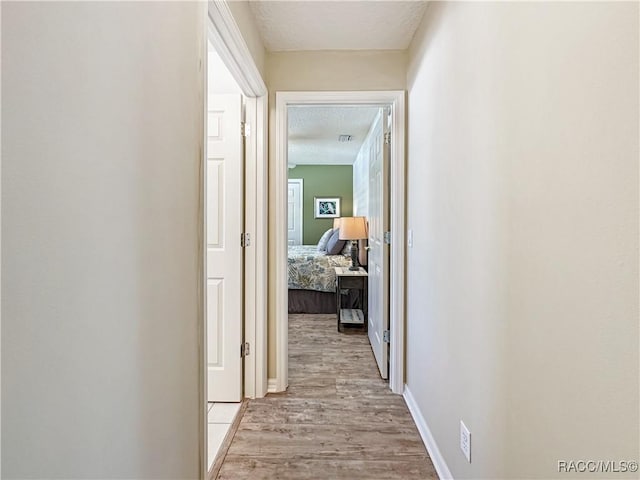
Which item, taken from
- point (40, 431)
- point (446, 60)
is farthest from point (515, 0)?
point (40, 431)

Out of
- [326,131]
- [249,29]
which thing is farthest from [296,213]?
[249,29]

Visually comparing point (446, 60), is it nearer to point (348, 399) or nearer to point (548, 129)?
point (548, 129)

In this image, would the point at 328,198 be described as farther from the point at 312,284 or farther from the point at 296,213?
the point at 312,284

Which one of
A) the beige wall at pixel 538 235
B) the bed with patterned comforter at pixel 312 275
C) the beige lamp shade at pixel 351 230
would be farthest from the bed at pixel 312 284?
the beige wall at pixel 538 235

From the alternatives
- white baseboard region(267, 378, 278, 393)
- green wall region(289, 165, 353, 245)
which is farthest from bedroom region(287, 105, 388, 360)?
white baseboard region(267, 378, 278, 393)

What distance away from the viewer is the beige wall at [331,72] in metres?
2.55

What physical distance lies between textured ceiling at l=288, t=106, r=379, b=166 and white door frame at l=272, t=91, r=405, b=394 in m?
0.73

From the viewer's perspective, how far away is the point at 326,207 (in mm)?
7898

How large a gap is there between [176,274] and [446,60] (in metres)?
1.49

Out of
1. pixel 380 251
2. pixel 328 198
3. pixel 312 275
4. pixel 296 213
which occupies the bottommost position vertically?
pixel 312 275

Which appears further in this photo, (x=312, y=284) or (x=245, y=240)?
(x=312, y=284)

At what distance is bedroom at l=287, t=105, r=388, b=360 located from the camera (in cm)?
410

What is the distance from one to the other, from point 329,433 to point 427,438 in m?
0.52

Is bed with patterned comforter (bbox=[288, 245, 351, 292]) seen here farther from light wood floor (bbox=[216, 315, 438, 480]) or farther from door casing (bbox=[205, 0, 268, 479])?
door casing (bbox=[205, 0, 268, 479])
